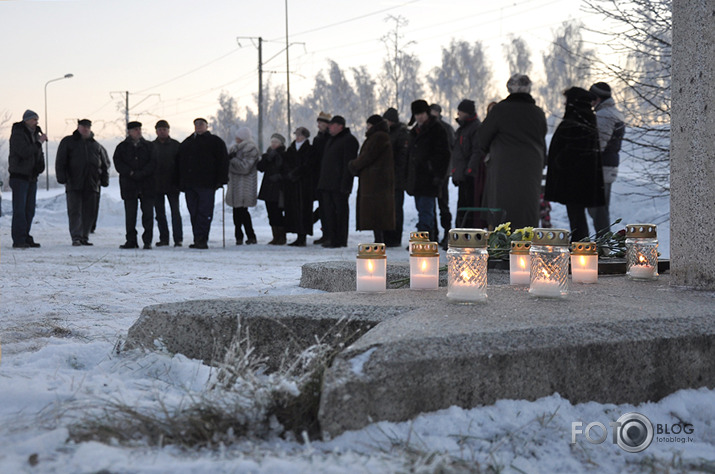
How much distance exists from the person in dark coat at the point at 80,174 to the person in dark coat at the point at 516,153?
629 centimetres

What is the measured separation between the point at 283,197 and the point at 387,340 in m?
8.85

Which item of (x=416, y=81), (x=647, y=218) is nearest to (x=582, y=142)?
(x=647, y=218)

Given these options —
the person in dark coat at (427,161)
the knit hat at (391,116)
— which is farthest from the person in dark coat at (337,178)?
the person in dark coat at (427,161)

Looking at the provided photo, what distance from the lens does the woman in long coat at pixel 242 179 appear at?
37.3ft

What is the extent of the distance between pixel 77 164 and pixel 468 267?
8.58 m

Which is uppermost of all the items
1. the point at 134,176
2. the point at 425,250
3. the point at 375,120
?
the point at 375,120

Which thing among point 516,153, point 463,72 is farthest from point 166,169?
point 463,72

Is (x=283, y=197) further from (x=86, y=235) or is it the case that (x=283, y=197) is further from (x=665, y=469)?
(x=665, y=469)

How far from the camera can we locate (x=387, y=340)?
8.30ft

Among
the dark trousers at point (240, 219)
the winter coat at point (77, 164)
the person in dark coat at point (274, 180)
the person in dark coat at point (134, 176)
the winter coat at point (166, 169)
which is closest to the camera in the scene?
the person in dark coat at point (134, 176)

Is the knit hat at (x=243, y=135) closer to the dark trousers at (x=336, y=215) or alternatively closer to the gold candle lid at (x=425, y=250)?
the dark trousers at (x=336, y=215)

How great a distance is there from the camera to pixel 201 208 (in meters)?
10.6

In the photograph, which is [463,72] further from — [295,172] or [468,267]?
[468,267]

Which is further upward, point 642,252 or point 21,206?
point 21,206
